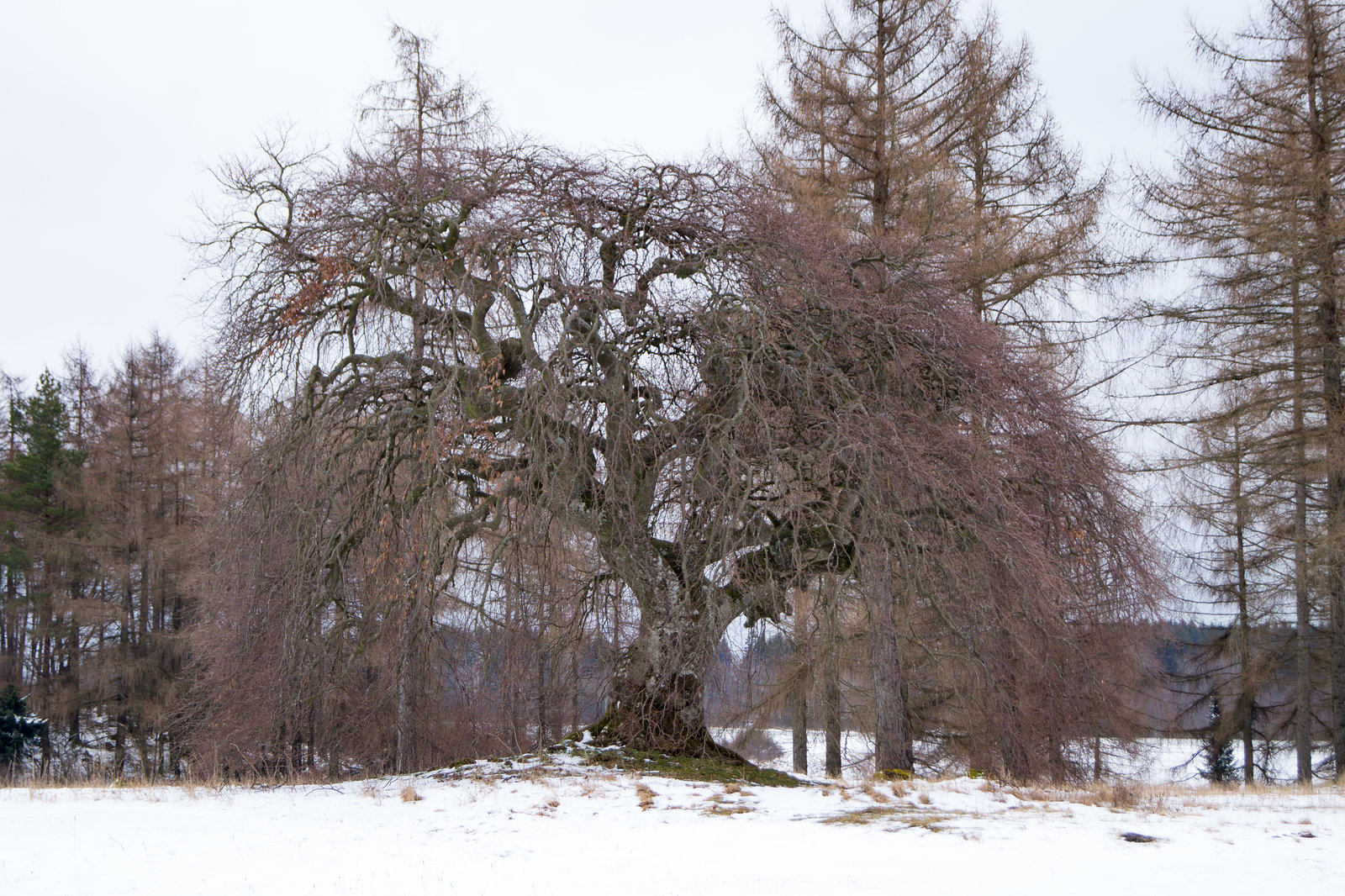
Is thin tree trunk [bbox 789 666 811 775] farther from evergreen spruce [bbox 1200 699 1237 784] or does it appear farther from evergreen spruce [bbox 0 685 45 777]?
evergreen spruce [bbox 0 685 45 777]

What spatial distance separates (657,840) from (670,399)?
12.6 ft

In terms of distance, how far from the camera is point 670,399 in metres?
8.48

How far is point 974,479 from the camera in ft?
24.5

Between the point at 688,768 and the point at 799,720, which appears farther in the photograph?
the point at 799,720

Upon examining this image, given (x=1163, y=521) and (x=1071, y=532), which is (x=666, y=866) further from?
(x=1163, y=521)

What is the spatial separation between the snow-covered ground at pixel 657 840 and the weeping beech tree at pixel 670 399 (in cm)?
140

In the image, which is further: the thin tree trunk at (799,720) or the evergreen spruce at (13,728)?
the evergreen spruce at (13,728)

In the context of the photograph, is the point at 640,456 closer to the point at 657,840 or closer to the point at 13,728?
the point at 657,840

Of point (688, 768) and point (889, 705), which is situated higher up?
point (889, 705)

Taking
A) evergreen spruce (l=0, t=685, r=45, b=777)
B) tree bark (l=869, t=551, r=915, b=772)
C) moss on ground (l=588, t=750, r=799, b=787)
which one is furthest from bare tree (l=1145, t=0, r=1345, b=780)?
evergreen spruce (l=0, t=685, r=45, b=777)

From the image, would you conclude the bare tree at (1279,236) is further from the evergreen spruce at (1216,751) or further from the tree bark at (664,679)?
the tree bark at (664,679)

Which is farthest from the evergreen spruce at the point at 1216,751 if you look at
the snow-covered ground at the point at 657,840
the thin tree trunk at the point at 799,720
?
the snow-covered ground at the point at 657,840

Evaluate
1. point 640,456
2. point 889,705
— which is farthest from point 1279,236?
point 640,456

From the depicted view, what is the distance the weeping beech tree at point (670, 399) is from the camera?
757 cm
